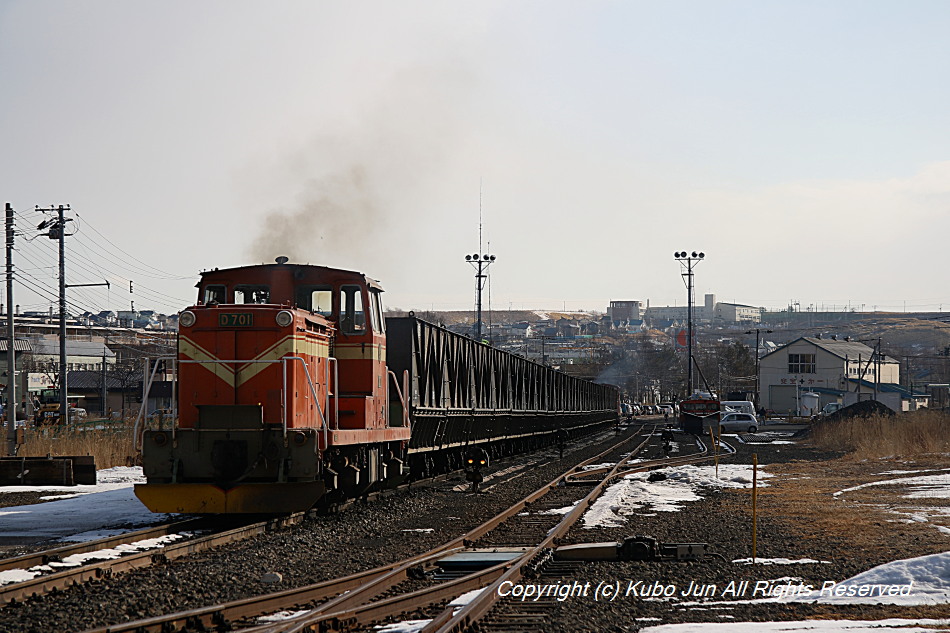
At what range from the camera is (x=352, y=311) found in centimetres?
1570

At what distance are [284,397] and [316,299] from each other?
265 centimetres

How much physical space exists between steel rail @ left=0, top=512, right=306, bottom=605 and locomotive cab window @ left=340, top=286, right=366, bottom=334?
386 centimetres

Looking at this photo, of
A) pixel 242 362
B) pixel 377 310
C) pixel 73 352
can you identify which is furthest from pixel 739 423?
pixel 73 352

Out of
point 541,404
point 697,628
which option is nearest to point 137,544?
point 697,628

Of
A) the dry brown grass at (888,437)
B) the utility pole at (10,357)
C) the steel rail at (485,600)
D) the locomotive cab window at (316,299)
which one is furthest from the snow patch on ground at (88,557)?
the dry brown grass at (888,437)

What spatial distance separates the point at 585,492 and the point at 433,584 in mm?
10211

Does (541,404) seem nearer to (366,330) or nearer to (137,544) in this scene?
(366,330)

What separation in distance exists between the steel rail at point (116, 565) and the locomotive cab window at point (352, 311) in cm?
386

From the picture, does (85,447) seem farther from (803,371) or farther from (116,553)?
(803,371)

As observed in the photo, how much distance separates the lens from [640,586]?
895cm

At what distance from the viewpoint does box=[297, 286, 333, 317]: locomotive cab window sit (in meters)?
15.1

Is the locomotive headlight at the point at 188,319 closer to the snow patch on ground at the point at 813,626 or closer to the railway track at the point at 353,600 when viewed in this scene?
the railway track at the point at 353,600

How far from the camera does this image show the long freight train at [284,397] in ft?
42.8

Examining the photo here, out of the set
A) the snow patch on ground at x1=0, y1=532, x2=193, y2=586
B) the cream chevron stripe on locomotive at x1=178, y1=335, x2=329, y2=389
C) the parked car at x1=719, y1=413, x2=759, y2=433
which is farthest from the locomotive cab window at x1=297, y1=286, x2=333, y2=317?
the parked car at x1=719, y1=413, x2=759, y2=433
